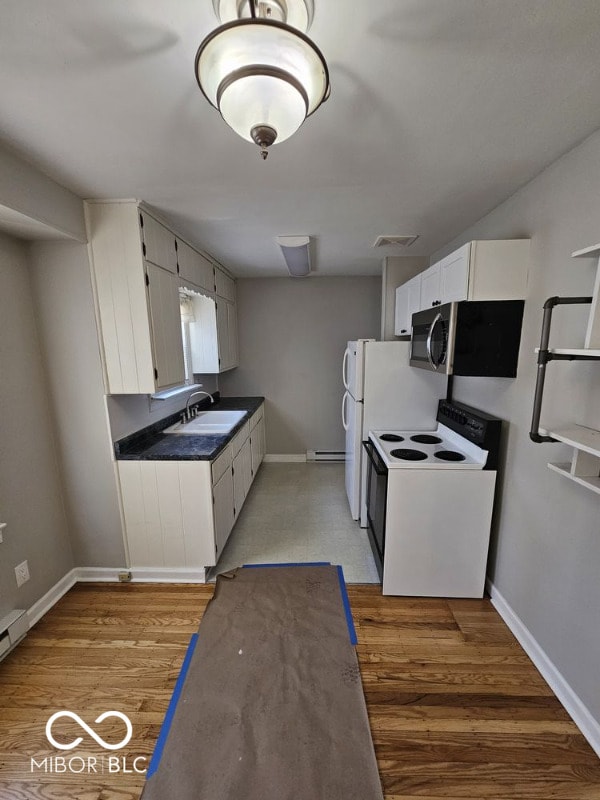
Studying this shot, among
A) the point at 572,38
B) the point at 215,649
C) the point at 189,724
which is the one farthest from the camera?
the point at 215,649

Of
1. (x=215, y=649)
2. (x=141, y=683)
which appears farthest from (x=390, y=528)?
(x=141, y=683)

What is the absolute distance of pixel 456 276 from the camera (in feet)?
6.37

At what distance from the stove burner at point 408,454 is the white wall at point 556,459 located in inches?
20.3

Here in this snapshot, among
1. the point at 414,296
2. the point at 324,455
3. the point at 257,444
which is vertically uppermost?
the point at 414,296

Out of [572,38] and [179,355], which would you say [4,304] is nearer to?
[179,355]

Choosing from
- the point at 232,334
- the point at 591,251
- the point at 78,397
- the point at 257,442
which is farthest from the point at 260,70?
the point at 257,442

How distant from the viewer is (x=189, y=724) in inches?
55.4

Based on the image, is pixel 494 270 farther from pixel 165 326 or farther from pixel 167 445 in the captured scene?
pixel 167 445

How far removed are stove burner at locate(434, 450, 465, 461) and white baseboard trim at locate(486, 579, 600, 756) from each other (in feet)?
2.83

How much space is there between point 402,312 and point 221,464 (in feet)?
6.97

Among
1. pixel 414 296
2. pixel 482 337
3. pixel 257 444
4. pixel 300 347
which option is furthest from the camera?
pixel 300 347

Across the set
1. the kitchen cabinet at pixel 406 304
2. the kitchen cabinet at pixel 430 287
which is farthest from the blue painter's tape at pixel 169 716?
the kitchen cabinet at pixel 406 304

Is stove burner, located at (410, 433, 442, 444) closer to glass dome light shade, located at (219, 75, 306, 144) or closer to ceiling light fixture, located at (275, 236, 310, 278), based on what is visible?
ceiling light fixture, located at (275, 236, 310, 278)

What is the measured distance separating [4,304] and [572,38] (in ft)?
8.60
